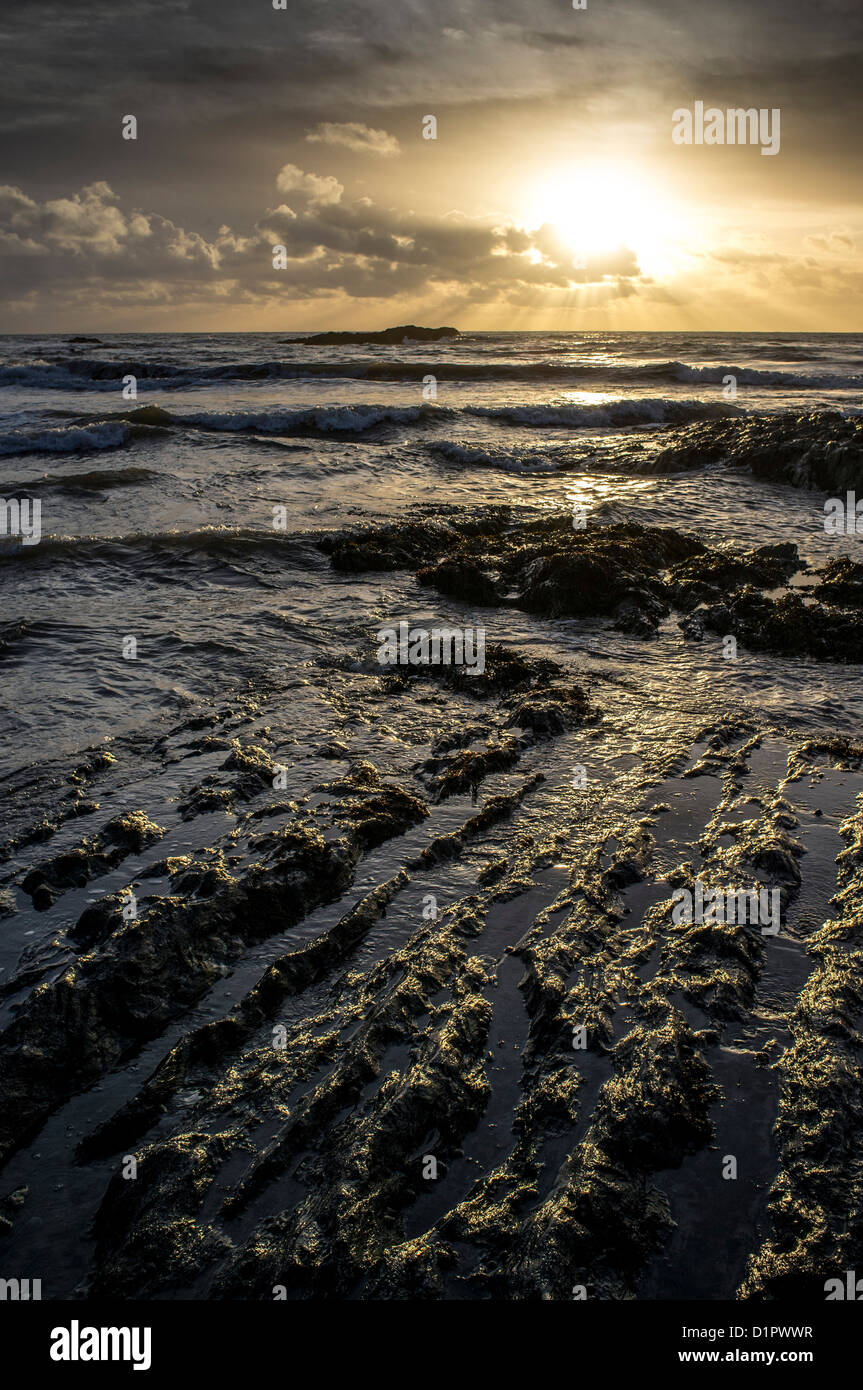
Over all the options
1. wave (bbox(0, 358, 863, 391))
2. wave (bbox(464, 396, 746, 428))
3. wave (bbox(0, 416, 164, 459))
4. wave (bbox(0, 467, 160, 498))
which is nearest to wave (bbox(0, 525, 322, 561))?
wave (bbox(0, 467, 160, 498))

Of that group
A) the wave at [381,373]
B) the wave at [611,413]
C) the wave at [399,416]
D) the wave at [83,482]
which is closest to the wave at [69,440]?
the wave at [399,416]

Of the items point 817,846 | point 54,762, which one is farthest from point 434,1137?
point 54,762

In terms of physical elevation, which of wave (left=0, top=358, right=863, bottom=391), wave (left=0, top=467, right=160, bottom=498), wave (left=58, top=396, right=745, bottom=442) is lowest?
wave (left=0, top=467, right=160, bottom=498)

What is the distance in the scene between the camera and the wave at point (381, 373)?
3409 cm

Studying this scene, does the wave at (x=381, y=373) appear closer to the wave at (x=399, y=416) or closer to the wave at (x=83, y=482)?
the wave at (x=399, y=416)

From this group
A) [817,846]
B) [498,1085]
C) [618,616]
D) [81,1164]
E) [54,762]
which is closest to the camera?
[81,1164]

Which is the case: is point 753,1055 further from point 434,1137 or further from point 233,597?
point 233,597

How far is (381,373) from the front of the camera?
118 feet

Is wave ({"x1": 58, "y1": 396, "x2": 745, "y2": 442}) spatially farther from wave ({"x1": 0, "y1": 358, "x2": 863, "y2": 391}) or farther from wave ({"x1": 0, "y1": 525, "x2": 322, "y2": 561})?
wave ({"x1": 0, "y1": 525, "x2": 322, "y2": 561})

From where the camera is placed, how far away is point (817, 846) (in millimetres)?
4273

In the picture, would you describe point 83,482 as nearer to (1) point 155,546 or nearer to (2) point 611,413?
(1) point 155,546

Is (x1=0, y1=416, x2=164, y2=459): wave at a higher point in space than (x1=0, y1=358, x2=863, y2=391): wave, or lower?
lower

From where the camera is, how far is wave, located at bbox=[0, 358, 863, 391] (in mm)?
34094
